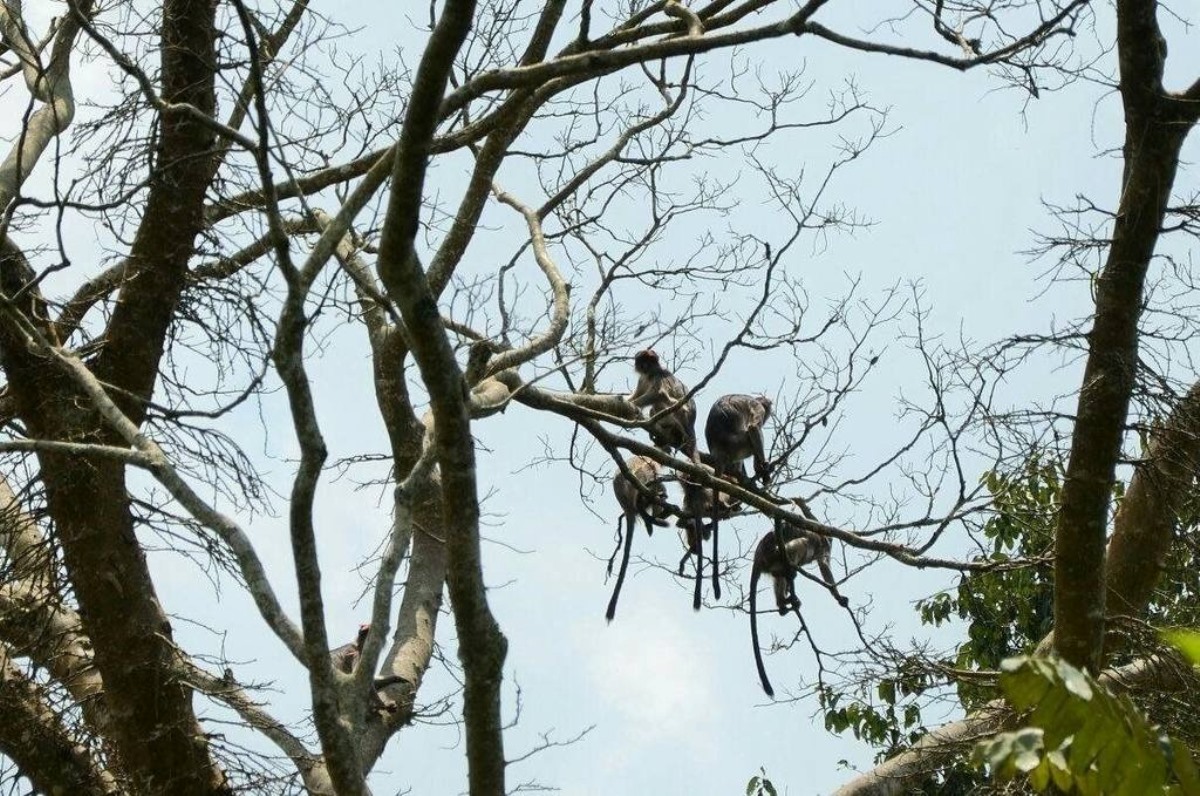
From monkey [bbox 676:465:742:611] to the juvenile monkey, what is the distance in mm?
271

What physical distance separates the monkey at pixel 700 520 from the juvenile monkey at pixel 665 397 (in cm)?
27

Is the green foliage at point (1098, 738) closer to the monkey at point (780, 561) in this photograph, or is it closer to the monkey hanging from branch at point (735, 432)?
the monkey at point (780, 561)

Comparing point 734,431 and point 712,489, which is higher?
point 734,431

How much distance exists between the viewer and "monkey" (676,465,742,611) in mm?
8430

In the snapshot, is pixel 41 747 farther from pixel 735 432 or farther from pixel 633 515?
pixel 735 432

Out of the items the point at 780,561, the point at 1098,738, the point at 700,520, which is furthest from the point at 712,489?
the point at 1098,738

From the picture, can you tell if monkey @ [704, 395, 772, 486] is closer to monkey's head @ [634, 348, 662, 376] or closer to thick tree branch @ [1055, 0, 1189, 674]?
monkey's head @ [634, 348, 662, 376]

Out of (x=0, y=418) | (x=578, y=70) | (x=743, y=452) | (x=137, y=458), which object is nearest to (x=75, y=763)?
(x=0, y=418)

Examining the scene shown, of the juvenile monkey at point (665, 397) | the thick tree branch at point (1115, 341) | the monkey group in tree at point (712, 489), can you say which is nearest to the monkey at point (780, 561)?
the monkey group in tree at point (712, 489)

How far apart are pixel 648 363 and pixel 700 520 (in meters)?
2.04

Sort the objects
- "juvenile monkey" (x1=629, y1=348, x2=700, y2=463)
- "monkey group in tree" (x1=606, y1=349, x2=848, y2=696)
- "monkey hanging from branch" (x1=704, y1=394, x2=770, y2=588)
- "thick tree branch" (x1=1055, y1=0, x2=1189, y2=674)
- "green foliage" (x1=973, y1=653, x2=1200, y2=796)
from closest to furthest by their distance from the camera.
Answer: "green foliage" (x1=973, y1=653, x2=1200, y2=796)
"thick tree branch" (x1=1055, y1=0, x2=1189, y2=674)
"monkey group in tree" (x1=606, y1=349, x2=848, y2=696)
"juvenile monkey" (x1=629, y1=348, x2=700, y2=463)
"monkey hanging from branch" (x1=704, y1=394, x2=770, y2=588)

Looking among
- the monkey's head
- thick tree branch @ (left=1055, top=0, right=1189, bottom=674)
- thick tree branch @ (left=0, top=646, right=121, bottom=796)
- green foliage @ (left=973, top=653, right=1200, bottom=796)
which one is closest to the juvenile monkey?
the monkey's head

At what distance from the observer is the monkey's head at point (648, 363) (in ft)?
33.2

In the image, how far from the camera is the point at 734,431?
34.4ft
